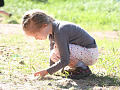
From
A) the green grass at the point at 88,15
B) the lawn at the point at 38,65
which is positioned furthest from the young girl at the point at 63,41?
the green grass at the point at 88,15

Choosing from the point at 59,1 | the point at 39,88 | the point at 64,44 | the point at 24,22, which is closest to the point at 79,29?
the point at 64,44

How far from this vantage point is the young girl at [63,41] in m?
2.71

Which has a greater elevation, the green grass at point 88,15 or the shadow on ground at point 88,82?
the green grass at point 88,15

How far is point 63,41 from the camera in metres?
2.70

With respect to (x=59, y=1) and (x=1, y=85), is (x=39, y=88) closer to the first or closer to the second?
(x=1, y=85)

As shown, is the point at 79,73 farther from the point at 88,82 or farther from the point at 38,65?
the point at 38,65

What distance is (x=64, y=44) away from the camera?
2703 millimetres

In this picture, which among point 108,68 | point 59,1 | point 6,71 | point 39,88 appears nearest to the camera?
point 39,88

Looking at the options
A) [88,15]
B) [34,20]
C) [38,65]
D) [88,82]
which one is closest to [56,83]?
[88,82]

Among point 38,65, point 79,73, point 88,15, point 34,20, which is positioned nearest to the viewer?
point 34,20

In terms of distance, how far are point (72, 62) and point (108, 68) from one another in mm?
649

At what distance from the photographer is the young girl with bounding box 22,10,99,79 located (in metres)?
2.71

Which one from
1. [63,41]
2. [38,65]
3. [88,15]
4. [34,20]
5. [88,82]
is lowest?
[88,82]

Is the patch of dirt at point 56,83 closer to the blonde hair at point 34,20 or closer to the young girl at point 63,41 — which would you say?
the young girl at point 63,41
